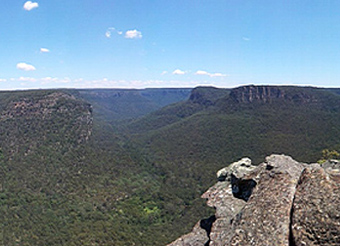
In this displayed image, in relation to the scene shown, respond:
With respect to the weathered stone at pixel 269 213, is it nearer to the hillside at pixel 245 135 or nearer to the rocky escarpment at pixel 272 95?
the hillside at pixel 245 135

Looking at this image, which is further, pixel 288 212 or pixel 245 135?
pixel 245 135

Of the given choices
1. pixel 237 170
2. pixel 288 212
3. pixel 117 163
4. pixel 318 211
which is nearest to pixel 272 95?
pixel 117 163

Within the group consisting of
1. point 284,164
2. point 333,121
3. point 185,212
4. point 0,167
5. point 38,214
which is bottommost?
point 185,212

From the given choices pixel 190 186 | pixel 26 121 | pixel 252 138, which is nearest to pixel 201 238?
pixel 190 186

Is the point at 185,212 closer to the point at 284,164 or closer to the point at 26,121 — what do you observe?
the point at 26,121

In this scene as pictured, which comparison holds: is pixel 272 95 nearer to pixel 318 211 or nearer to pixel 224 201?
pixel 224 201

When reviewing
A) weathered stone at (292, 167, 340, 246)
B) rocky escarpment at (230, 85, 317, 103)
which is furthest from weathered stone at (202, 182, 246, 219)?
rocky escarpment at (230, 85, 317, 103)
